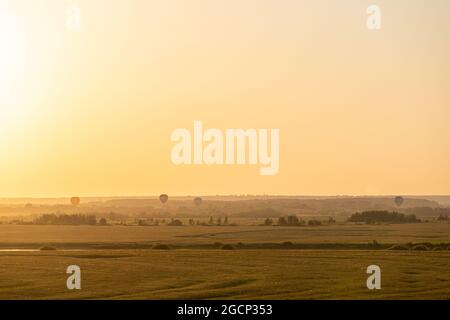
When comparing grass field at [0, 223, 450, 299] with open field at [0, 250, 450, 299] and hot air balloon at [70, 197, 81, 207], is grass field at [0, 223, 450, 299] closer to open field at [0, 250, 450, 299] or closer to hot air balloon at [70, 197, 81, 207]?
open field at [0, 250, 450, 299]

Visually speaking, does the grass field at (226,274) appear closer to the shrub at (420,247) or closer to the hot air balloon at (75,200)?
the shrub at (420,247)

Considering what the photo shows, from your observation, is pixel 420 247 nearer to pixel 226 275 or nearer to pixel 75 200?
pixel 226 275

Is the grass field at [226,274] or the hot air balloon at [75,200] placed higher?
the hot air balloon at [75,200]

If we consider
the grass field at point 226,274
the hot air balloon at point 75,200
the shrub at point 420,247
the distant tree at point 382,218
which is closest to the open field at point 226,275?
the grass field at point 226,274

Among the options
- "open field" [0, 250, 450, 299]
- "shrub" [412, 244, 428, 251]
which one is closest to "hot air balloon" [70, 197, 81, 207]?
"open field" [0, 250, 450, 299]

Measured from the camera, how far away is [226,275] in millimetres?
47438

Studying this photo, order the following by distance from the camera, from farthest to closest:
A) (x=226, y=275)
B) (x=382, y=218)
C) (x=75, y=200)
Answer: (x=75, y=200) → (x=382, y=218) → (x=226, y=275)

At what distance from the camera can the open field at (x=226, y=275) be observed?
40375 mm

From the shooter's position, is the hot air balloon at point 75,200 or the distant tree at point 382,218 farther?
the hot air balloon at point 75,200

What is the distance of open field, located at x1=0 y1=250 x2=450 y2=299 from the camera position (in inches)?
1590

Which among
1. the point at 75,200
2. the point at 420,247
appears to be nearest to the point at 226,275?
the point at 420,247
